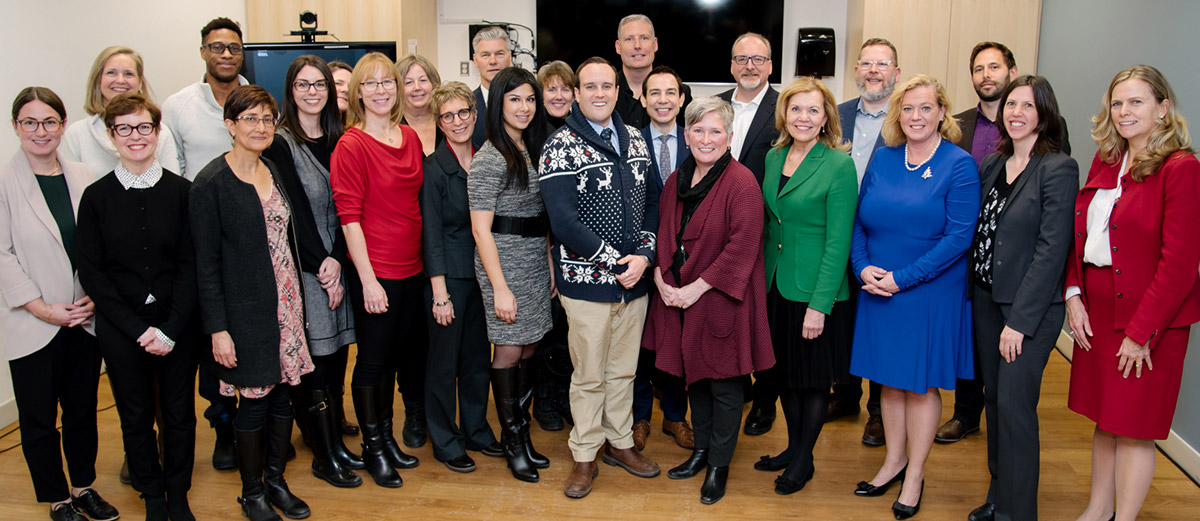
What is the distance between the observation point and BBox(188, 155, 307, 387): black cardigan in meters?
2.53

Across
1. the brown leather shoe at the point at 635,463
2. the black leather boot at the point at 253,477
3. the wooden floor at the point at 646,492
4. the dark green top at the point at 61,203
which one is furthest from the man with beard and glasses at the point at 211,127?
the brown leather shoe at the point at 635,463

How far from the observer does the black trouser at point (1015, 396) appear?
101 inches

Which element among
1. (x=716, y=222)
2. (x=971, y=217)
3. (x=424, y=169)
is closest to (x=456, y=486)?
(x=424, y=169)

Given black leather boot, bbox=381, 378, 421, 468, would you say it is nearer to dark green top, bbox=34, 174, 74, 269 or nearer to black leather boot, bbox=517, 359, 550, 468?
black leather boot, bbox=517, 359, 550, 468

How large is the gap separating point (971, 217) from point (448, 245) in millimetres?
1850

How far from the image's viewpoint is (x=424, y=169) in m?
3.04

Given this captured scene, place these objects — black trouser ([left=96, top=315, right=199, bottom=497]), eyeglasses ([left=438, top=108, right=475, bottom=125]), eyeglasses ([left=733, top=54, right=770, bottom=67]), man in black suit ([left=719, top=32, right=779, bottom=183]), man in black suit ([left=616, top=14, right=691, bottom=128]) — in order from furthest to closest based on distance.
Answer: man in black suit ([left=616, top=14, right=691, bottom=128])
eyeglasses ([left=733, top=54, right=770, bottom=67])
man in black suit ([left=719, top=32, right=779, bottom=183])
eyeglasses ([left=438, top=108, right=475, bottom=125])
black trouser ([left=96, top=315, right=199, bottom=497])

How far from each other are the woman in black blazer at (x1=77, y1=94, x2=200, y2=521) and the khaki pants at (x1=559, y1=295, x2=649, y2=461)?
4.28 feet

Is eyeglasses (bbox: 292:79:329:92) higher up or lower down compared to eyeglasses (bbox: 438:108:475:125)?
higher up

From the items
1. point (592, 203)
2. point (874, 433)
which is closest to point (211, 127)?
point (592, 203)

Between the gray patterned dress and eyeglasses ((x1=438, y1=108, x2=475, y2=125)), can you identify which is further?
eyeglasses ((x1=438, y1=108, x2=475, y2=125))

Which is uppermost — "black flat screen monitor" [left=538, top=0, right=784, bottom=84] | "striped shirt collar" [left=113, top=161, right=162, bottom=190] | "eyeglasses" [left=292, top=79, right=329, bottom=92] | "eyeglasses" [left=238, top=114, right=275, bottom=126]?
"black flat screen monitor" [left=538, top=0, right=784, bottom=84]

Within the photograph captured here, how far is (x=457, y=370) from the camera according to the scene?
326 centimetres

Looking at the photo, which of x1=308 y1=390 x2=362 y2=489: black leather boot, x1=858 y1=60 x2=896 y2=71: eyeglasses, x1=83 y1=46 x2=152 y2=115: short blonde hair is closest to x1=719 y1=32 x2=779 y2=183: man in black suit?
x1=858 y1=60 x2=896 y2=71: eyeglasses
